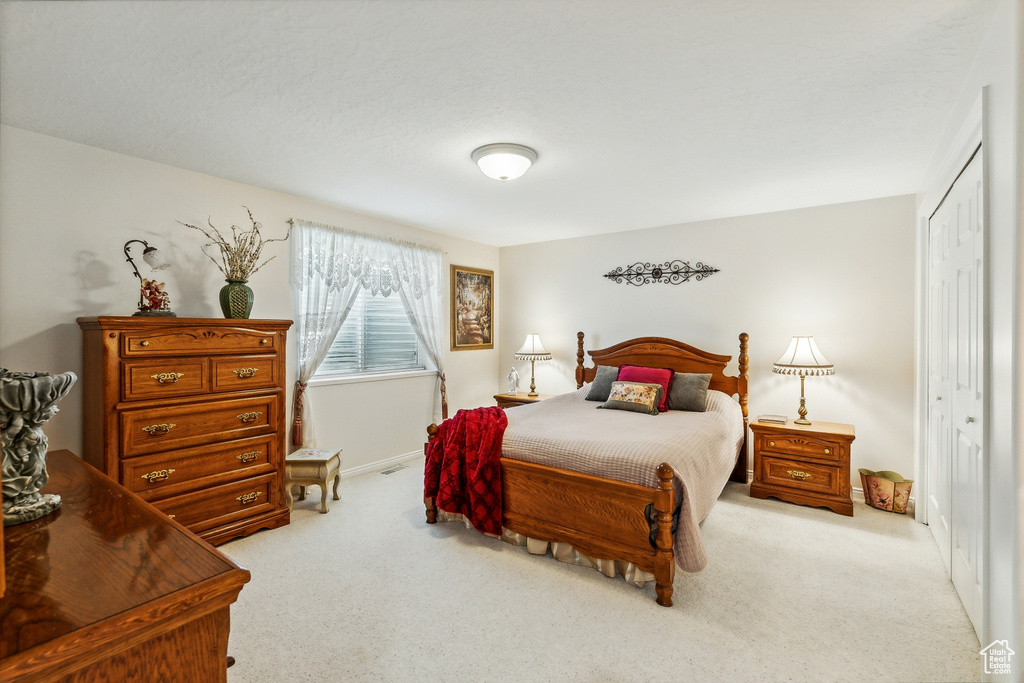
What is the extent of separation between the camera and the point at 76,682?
68cm

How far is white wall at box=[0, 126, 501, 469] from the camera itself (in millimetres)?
2619

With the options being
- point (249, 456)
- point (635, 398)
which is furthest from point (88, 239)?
point (635, 398)

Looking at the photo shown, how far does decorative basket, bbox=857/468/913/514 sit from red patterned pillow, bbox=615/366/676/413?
160 centimetres

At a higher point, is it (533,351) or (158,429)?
(533,351)

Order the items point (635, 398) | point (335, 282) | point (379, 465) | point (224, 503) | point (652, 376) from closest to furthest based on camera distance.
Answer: point (224, 503) → point (635, 398) → point (335, 282) → point (652, 376) → point (379, 465)

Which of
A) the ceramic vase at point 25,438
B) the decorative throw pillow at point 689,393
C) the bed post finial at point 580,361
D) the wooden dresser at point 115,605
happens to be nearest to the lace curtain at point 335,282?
the bed post finial at point 580,361

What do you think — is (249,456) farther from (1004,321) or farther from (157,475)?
(1004,321)

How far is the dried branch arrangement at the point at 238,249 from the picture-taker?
3191mm

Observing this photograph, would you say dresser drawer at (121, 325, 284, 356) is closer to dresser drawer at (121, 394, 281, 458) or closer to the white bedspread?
dresser drawer at (121, 394, 281, 458)

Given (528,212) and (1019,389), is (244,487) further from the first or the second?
(1019,389)

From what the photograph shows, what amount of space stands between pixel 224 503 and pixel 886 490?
4.74 m

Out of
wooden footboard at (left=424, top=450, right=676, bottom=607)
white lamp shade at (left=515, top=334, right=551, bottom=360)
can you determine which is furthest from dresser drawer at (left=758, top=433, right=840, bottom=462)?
white lamp shade at (left=515, top=334, right=551, bottom=360)

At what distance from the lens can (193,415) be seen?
2.90 meters

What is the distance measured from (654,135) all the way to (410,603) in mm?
2853
